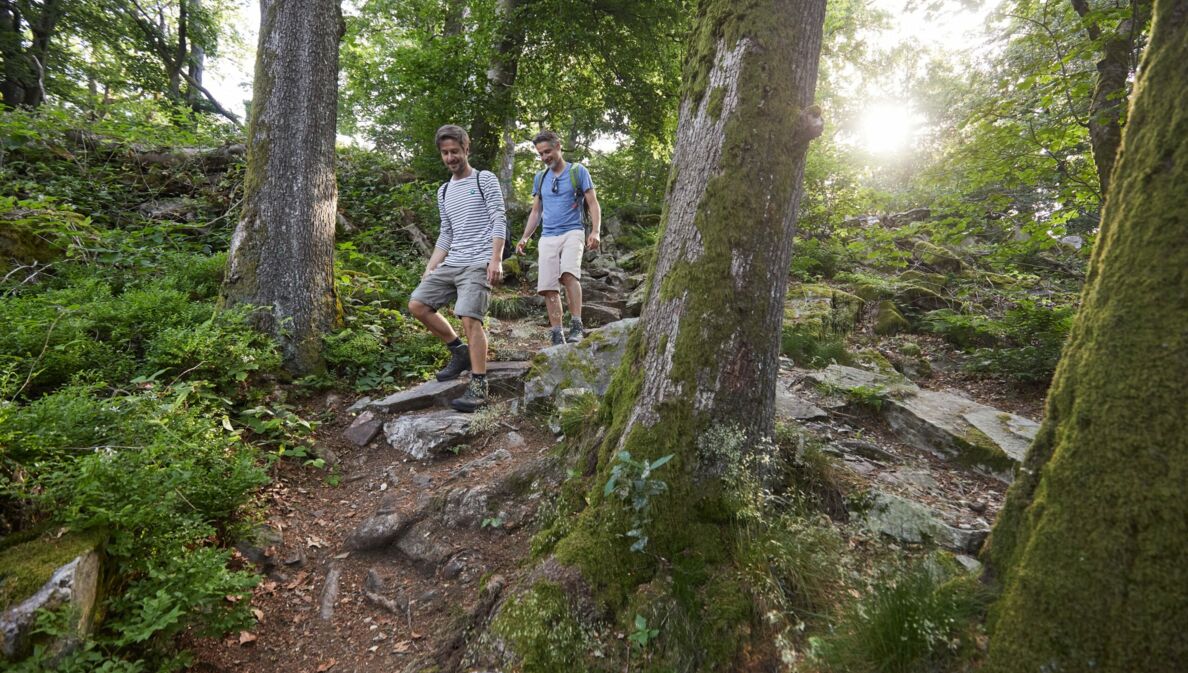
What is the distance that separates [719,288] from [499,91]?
9.66 m

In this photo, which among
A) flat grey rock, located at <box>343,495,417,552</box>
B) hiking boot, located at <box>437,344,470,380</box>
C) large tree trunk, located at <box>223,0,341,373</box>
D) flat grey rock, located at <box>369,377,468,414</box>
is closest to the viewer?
flat grey rock, located at <box>343,495,417,552</box>

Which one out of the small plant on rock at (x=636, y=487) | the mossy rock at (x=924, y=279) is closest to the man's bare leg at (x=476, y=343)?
the small plant on rock at (x=636, y=487)

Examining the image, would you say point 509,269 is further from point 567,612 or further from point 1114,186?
point 1114,186

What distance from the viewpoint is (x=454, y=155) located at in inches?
183

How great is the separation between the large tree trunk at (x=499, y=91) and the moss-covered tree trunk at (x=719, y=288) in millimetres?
8382

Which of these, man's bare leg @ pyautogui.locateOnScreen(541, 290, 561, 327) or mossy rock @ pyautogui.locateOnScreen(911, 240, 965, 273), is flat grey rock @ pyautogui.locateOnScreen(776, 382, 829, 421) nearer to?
man's bare leg @ pyautogui.locateOnScreen(541, 290, 561, 327)

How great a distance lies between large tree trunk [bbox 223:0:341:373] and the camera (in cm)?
500

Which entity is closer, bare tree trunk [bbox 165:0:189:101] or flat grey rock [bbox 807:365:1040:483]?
flat grey rock [bbox 807:365:1040:483]

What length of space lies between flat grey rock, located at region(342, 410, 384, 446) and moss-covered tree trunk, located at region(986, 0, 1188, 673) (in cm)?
468

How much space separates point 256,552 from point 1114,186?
190 inches

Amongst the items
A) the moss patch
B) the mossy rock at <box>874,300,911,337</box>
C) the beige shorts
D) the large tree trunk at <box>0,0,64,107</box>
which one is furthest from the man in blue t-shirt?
the large tree trunk at <box>0,0,64,107</box>

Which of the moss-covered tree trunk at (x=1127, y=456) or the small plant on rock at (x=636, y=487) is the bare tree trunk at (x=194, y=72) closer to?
the small plant on rock at (x=636, y=487)

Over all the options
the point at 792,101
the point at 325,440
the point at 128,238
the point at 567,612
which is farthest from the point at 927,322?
the point at 128,238

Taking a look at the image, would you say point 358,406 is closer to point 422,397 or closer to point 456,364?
point 422,397
